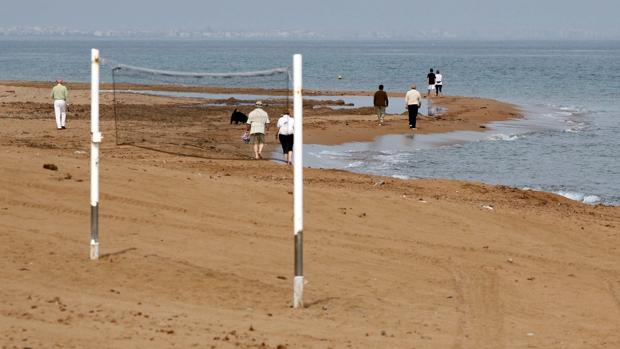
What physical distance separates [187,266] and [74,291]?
1.69 metres

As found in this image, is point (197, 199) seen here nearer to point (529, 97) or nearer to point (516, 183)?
point (516, 183)

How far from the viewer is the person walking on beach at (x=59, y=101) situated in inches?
1147

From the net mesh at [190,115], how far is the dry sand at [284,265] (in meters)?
1.93

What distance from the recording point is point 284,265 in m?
13.2

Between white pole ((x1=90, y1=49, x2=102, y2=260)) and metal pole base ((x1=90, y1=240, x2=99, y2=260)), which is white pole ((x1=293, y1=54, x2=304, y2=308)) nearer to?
white pole ((x1=90, y1=49, x2=102, y2=260))

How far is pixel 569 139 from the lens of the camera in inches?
1454

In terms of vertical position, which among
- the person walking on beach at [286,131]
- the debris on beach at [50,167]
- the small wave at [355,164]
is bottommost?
the small wave at [355,164]

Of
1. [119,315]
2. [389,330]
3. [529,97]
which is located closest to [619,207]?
[389,330]

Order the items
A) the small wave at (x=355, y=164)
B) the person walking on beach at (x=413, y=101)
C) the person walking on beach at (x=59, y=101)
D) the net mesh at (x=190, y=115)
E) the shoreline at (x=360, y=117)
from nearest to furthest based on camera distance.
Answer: the net mesh at (x=190, y=115), the small wave at (x=355, y=164), the person walking on beach at (x=59, y=101), the shoreline at (x=360, y=117), the person walking on beach at (x=413, y=101)

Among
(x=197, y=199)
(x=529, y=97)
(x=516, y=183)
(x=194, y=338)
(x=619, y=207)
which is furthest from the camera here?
(x=529, y=97)

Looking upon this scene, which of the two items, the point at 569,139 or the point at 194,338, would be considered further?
the point at 569,139

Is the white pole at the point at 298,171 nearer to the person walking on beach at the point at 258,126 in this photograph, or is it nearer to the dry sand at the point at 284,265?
the dry sand at the point at 284,265

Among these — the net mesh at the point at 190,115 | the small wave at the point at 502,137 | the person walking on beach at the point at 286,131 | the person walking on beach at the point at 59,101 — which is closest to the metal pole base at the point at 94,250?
the net mesh at the point at 190,115

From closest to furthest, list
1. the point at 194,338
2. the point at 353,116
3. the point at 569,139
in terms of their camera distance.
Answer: the point at 194,338
the point at 569,139
the point at 353,116
